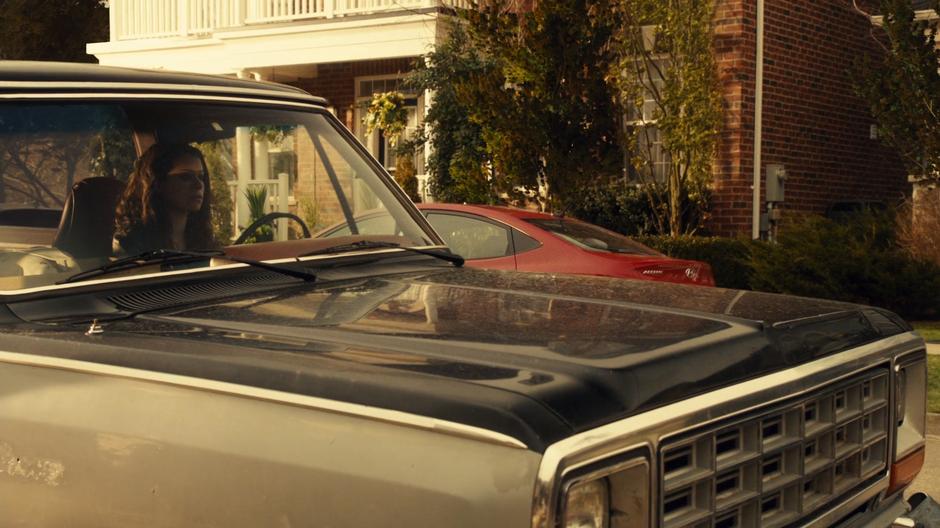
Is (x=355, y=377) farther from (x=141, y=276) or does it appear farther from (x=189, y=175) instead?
(x=189, y=175)

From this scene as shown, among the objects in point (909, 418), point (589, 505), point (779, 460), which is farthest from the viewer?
point (909, 418)

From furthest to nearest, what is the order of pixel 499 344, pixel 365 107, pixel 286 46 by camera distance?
1. pixel 365 107
2. pixel 286 46
3. pixel 499 344

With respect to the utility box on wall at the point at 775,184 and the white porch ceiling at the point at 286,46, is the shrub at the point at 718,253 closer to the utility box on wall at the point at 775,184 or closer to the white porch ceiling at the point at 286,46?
the utility box on wall at the point at 775,184

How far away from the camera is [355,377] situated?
2.26 m

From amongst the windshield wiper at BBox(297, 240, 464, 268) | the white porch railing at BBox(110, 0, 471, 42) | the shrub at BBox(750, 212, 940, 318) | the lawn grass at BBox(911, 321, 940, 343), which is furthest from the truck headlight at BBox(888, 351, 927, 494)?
the white porch railing at BBox(110, 0, 471, 42)

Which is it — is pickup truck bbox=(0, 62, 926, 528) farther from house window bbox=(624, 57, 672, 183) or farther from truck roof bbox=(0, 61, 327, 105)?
house window bbox=(624, 57, 672, 183)

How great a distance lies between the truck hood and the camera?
2168mm

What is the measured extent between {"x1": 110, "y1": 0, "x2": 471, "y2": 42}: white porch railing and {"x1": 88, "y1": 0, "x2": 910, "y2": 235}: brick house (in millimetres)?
23

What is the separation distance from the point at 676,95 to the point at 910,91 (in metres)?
2.77

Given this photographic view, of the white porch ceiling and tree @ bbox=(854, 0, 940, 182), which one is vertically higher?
the white porch ceiling

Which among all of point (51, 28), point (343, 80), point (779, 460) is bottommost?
point (779, 460)

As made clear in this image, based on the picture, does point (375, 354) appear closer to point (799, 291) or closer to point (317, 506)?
point (317, 506)

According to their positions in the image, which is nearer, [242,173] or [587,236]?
[242,173]

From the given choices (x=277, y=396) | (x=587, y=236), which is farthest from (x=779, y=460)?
(x=587, y=236)
